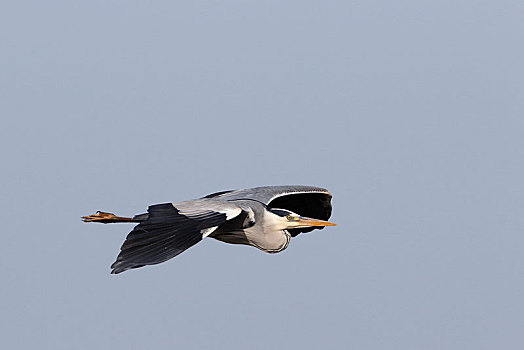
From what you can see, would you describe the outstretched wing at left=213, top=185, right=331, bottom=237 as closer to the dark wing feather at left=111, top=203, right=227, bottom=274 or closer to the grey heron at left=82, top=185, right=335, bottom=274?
the grey heron at left=82, top=185, right=335, bottom=274

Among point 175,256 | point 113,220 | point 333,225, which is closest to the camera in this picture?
point 175,256

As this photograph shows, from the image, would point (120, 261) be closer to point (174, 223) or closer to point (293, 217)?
point (174, 223)

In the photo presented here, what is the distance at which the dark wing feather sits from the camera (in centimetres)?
795

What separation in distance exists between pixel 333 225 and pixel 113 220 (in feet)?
9.92

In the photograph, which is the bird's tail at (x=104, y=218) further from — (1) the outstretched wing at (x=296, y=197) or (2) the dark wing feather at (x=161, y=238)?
(2) the dark wing feather at (x=161, y=238)

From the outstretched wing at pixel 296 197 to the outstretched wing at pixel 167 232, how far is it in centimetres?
159

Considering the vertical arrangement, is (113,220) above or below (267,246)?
above

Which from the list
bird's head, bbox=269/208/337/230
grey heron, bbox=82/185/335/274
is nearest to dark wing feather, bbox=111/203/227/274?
grey heron, bbox=82/185/335/274

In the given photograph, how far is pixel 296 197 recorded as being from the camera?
11555mm

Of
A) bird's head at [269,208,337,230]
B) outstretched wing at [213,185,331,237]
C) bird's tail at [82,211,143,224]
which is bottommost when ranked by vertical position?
bird's head at [269,208,337,230]

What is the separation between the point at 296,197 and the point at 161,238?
143 inches

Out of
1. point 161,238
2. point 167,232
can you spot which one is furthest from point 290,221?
point 161,238

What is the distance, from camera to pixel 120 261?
7.99 metres

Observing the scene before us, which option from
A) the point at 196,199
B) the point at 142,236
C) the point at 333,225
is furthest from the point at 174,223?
the point at 333,225
